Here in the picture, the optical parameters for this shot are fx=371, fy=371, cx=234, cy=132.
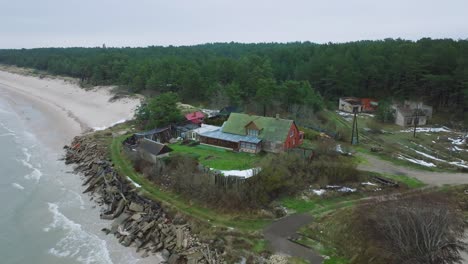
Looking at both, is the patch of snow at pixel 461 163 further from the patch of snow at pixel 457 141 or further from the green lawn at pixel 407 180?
the patch of snow at pixel 457 141

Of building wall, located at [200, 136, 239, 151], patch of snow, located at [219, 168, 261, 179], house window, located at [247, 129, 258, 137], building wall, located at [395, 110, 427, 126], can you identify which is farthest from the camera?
building wall, located at [395, 110, 427, 126]

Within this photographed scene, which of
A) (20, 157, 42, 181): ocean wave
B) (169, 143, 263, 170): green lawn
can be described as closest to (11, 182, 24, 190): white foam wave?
(20, 157, 42, 181): ocean wave

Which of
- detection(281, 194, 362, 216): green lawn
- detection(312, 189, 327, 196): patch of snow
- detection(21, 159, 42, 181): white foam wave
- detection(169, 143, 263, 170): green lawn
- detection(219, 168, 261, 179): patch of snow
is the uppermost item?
detection(219, 168, 261, 179): patch of snow

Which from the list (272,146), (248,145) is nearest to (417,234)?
(272,146)

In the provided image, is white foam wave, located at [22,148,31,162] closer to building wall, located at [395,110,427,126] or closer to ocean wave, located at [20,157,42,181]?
ocean wave, located at [20,157,42,181]

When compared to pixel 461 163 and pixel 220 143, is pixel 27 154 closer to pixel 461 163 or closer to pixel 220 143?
pixel 220 143
